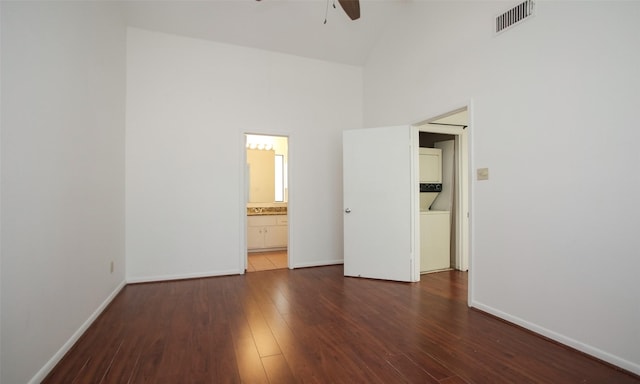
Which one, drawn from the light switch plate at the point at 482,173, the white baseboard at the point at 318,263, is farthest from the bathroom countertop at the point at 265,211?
the light switch plate at the point at 482,173

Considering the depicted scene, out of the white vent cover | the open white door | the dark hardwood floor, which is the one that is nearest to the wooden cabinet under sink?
the open white door

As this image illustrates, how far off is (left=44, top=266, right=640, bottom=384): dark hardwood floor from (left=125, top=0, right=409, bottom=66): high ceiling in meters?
3.35

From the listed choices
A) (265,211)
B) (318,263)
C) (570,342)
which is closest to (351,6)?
(570,342)

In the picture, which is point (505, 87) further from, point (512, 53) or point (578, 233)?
point (578, 233)

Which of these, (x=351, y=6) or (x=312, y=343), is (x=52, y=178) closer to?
(x=312, y=343)

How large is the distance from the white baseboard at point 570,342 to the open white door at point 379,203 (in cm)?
122

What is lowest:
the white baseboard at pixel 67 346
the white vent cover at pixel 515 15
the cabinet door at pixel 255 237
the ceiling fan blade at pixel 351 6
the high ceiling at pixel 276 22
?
the white baseboard at pixel 67 346

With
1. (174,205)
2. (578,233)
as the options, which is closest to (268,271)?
(174,205)

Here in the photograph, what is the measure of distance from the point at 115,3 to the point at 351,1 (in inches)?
101

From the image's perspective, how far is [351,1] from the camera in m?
2.65

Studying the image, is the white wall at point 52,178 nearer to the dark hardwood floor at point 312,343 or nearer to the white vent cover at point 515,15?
the dark hardwood floor at point 312,343

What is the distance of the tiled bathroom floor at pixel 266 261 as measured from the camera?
4535 millimetres

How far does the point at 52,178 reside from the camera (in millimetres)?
1873

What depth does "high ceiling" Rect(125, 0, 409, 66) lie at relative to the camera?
358 cm
